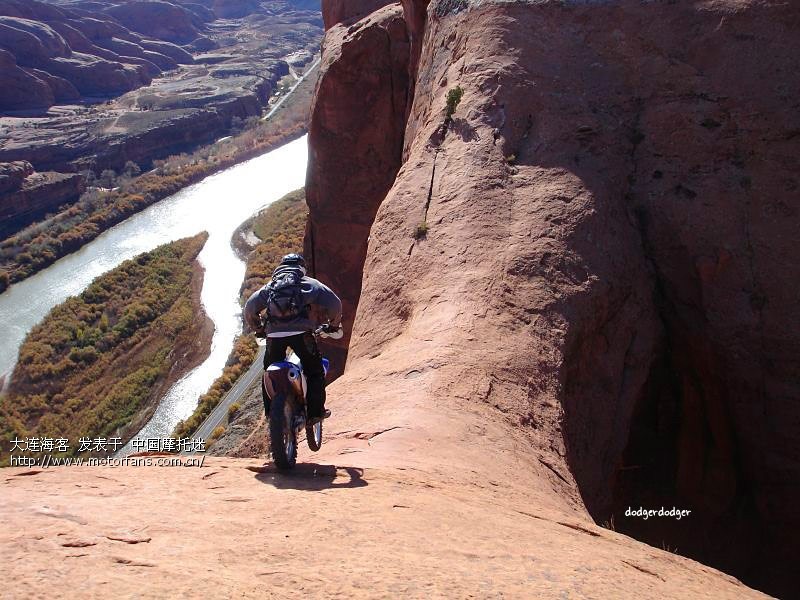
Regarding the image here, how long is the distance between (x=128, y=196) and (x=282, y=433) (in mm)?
51510

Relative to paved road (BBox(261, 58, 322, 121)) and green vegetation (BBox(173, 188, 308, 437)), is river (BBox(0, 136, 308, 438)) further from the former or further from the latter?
paved road (BBox(261, 58, 322, 121))

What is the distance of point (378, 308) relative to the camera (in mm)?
10906

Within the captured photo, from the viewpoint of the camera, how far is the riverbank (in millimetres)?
44812

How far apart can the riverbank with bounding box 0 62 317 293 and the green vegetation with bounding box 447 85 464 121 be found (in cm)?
3658

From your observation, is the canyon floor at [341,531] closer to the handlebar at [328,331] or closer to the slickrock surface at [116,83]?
the handlebar at [328,331]

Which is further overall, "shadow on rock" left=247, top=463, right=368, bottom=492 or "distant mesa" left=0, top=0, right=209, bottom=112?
"distant mesa" left=0, top=0, right=209, bottom=112

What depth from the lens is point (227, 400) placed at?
27.7 metres

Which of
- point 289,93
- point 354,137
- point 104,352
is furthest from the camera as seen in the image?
point 289,93

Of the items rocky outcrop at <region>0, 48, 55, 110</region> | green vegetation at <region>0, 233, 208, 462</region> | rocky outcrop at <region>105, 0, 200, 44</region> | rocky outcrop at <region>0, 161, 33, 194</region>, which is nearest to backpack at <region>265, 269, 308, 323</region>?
green vegetation at <region>0, 233, 208, 462</region>

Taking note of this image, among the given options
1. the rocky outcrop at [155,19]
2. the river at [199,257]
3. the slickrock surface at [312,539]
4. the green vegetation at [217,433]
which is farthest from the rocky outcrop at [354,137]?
the rocky outcrop at [155,19]

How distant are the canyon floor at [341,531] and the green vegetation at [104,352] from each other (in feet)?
70.6

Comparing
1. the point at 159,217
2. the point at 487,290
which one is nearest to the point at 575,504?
the point at 487,290

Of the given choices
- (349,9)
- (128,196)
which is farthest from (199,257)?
(349,9)

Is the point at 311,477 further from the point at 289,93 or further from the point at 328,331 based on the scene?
the point at 289,93
